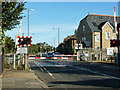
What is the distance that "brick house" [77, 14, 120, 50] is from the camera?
1721 inches

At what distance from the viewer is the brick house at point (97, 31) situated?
43.7m

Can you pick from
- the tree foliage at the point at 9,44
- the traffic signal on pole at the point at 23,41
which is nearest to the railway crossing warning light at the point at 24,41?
the traffic signal on pole at the point at 23,41

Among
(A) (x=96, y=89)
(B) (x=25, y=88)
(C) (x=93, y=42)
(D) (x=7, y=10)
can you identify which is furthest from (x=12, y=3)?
(C) (x=93, y=42)

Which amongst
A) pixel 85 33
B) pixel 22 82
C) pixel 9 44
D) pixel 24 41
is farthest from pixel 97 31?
pixel 22 82

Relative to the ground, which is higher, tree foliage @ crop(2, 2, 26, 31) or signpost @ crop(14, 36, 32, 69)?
tree foliage @ crop(2, 2, 26, 31)

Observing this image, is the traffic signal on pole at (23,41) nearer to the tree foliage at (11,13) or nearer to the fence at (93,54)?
the tree foliage at (11,13)

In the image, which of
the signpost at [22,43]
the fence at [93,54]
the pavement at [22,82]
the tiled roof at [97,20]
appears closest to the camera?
the pavement at [22,82]

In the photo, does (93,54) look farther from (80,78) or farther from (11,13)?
(11,13)

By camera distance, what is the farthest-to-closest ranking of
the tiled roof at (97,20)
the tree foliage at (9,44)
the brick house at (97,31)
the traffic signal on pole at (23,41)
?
the tiled roof at (97,20) → the brick house at (97,31) → the traffic signal on pole at (23,41) → the tree foliage at (9,44)

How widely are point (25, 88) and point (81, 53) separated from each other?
28364mm

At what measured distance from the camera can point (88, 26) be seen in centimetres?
4509

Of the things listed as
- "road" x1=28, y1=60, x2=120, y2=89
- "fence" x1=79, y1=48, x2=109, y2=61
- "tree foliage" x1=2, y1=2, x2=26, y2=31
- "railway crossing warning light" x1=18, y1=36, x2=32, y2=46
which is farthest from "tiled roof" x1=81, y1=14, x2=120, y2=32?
"tree foliage" x1=2, y1=2, x2=26, y2=31

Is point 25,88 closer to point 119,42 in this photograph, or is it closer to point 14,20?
point 14,20

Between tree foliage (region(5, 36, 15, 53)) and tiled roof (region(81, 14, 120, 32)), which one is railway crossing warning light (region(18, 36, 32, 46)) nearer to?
tree foliage (region(5, 36, 15, 53))
